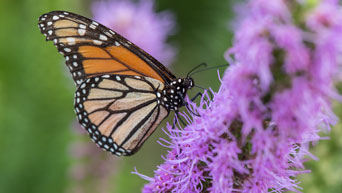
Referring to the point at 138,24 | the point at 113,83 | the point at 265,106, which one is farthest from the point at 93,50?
the point at 138,24

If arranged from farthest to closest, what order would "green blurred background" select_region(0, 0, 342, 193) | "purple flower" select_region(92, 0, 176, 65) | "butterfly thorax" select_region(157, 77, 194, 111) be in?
1. "purple flower" select_region(92, 0, 176, 65)
2. "green blurred background" select_region(0, 0, 342, 193)
3. "butterfly thorax" select_region(157, 77, 194, 111)

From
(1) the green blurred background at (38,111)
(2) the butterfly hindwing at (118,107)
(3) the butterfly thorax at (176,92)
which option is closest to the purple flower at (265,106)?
(3) the butterfly thorax at (176,92)

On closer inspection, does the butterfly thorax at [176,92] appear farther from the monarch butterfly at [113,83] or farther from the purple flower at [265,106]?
the purple flower at [265,106]

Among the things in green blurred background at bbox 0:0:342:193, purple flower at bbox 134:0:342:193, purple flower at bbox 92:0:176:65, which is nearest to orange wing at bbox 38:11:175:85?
purple flower at bbox 134:0:342:193

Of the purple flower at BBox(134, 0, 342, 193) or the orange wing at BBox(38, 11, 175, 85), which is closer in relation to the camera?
the purple flower at BBox(134, 0, 342, 193)

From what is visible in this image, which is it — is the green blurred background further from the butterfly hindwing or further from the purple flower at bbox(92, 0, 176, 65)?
the butterfly hindwing

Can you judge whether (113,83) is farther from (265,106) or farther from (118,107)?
(265,106)

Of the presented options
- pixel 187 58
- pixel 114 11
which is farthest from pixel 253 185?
pixel 187 58
